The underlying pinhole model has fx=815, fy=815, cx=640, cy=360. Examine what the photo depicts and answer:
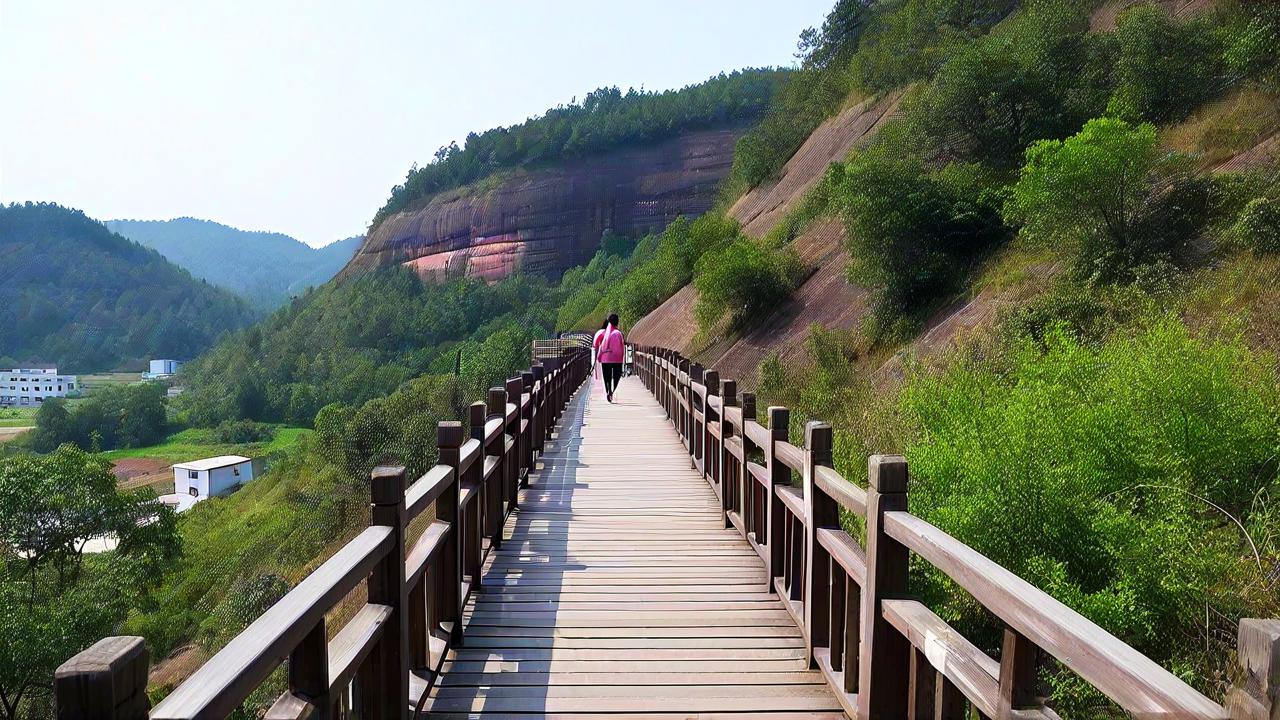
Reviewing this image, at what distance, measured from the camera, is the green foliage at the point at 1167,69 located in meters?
19.7

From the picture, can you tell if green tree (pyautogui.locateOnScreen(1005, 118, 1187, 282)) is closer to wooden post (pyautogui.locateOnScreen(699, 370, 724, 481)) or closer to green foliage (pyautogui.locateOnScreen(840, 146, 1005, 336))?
green foliage (pyautogui.locateOnScreen(840, 146, 1005, 336))

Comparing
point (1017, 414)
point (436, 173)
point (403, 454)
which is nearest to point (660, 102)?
point (436, 173)

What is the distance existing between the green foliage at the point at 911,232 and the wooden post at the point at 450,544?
703 inches

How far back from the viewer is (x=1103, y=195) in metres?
15.0

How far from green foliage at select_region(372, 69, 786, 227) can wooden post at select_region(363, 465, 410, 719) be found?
337 ft

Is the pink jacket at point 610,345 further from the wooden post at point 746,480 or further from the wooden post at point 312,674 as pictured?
the wooden post at point 312,674

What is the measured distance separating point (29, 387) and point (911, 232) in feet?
511

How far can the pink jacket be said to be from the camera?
15.9m

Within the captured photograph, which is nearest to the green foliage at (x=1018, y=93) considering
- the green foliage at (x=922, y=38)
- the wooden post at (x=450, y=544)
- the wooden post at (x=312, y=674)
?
the green foliage at (x=922, y=38)

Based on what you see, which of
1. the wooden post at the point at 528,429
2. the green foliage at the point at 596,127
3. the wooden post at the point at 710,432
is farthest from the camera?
the green foliage at the point at 596,127

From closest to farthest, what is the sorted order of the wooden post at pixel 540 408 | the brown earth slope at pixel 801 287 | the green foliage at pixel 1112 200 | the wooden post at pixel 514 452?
1. the wooden post at pixel 514 452
2. the wooden post at pixel 540 408
3. the green foliage at pixel 1112 200
4. the brown earth slope at pixel 801 287

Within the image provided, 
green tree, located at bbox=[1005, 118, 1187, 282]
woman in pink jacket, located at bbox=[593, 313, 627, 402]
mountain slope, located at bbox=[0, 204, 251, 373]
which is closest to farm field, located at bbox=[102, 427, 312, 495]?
woman in pink jacket, located at bbox=[593, 313, 627, 402]

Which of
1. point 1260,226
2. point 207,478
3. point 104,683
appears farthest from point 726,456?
point 207,478

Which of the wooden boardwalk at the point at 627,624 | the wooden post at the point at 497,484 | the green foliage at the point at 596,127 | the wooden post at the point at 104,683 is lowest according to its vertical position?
the wooden boardwalk at the point at 627,624
